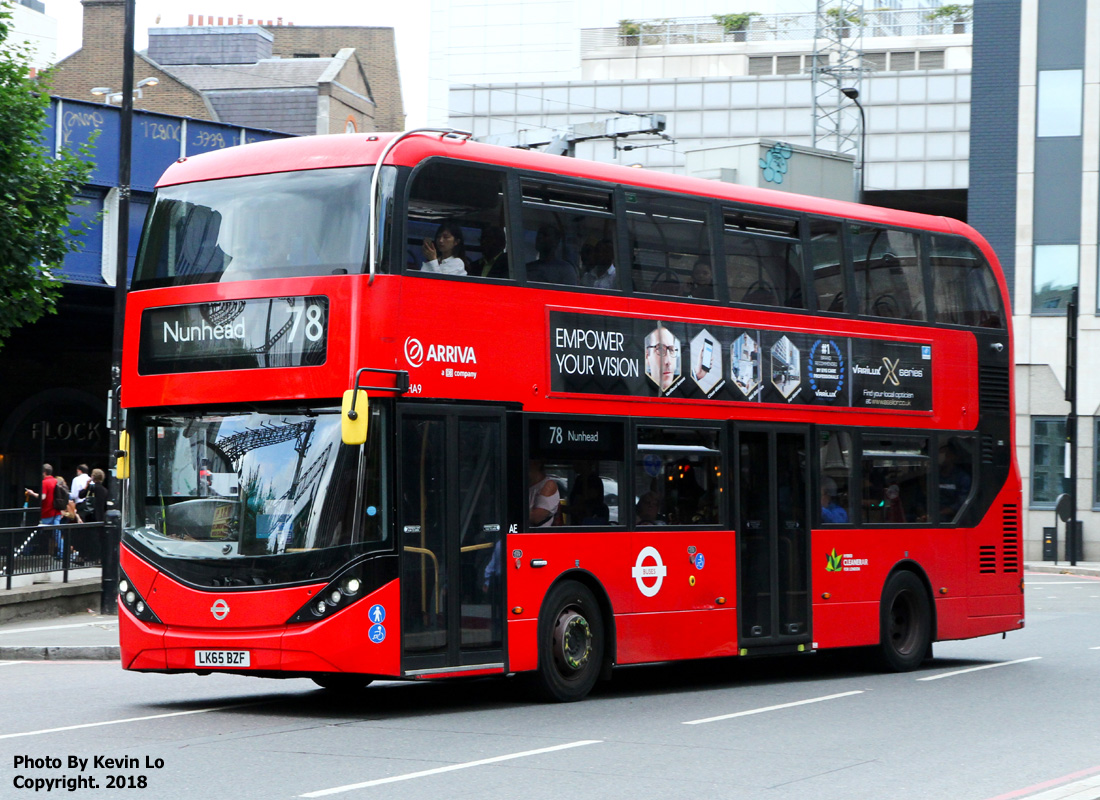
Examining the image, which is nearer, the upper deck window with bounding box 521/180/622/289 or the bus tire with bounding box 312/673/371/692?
the upper deck window with bounding box 521/180/622/289

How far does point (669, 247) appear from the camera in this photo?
14.3 m

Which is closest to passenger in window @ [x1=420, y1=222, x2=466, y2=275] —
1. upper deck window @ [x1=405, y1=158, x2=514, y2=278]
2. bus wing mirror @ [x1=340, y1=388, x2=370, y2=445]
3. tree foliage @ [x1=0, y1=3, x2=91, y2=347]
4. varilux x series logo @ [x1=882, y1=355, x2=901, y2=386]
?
upper deck window @ [x1=405, y1=158, x2=514, y2=278]

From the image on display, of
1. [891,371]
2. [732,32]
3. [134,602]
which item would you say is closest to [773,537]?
[891,371]

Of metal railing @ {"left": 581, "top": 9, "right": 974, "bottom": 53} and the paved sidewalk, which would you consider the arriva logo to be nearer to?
the paved sidewalk

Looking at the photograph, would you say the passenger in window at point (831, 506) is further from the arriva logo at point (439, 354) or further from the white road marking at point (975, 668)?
the arriva logo at point (439, 354)

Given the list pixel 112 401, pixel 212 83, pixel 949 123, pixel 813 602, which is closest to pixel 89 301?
pixel 112 401

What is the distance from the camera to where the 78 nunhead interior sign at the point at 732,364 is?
1347cm

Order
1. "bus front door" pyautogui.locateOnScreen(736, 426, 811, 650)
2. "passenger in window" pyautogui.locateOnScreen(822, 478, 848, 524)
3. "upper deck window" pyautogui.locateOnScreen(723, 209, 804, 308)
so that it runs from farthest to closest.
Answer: "passenger in window" pyautogui.locateOnScreen(822, 478, 848, 524) → "bus front door" pyautogui.locateOnScreen(736, 426, 811, 650) → "upper deck window" pyautogui.locateOnScreen(723, 209, 804, 308)

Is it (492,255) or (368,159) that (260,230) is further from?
(492,255)

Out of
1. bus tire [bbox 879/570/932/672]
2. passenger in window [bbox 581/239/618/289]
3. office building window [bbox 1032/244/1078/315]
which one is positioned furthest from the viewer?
office building window [bbox 1032/244/1078/315]

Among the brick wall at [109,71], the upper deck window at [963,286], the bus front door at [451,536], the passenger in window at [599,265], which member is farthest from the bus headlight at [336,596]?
the brick wall at [109,71]

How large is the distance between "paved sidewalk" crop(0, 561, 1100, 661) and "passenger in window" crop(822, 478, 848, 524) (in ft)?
25.6

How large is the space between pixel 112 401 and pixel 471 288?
29.9 feet

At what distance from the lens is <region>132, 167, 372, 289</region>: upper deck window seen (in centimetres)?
1190
